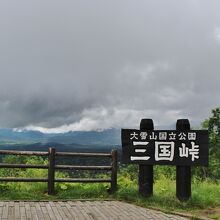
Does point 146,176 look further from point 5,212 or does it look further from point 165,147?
point 5,212

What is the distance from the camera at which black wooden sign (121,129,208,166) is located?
12.4 m

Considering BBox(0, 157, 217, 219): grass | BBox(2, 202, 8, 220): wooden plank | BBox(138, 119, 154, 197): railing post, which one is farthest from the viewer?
BBox(138, 119, 154, 197): railing post

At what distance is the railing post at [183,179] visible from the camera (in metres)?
12.1

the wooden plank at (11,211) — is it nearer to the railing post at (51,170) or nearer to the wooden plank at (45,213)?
the wooden plank at (45,213)

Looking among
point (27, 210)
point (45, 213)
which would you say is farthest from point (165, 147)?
point (27, 210)

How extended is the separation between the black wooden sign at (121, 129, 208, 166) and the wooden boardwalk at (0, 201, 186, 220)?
1648 millimetres

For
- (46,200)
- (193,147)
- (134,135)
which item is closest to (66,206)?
(46,200)

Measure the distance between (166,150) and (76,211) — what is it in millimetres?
3474

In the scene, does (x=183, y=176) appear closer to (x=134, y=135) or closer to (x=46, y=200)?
(x=134, y=135)

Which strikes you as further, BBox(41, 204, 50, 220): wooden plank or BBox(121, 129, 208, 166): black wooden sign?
BBox(121, 129, 208, 166): black wooden sign

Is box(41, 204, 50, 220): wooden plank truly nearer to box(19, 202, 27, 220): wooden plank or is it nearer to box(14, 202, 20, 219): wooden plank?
box(19, 202, 27, 220): wooden plank

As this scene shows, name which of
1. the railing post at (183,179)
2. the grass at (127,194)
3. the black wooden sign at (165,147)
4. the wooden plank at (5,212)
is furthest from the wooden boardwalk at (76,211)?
the black wooden sign at (165,147)

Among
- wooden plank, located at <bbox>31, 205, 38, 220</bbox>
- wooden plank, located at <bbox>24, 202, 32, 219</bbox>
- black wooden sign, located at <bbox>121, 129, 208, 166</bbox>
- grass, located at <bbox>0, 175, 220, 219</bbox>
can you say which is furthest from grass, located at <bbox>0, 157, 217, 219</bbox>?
wooden plank, located at <bbox>31, 205, 38, 220</bbox>

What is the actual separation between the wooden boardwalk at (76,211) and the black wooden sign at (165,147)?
64.9 inches
